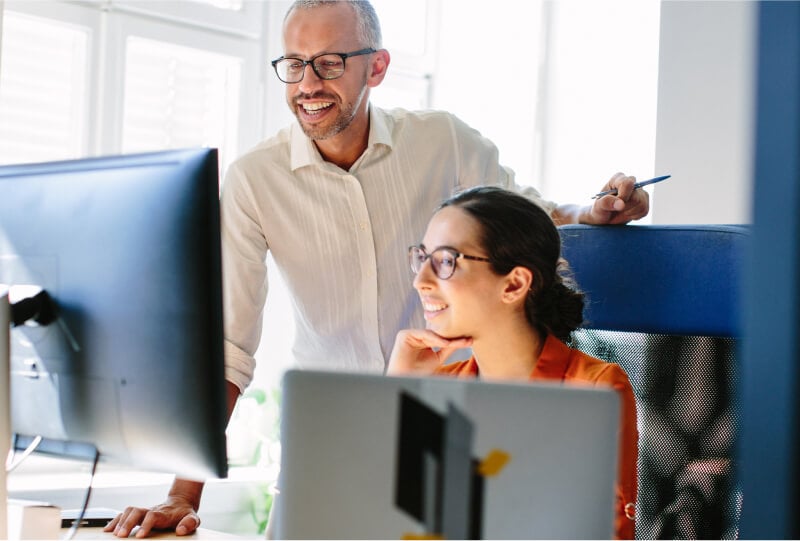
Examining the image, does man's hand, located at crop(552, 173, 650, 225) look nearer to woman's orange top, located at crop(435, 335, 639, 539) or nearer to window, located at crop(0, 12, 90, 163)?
woman's orange top, located at crop(435, 335, 639, 539)

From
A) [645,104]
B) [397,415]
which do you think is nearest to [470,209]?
[397,415]

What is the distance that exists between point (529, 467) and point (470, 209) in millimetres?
1030

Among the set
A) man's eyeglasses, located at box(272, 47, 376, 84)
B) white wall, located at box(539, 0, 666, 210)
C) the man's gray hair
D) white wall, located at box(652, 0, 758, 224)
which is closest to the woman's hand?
man's eyeglasses, located at box(272, 47, 376, 84)

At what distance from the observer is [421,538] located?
0.69 metres

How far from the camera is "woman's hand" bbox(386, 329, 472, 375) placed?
1627mm

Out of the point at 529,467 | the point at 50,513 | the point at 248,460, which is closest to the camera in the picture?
the point at 529,467

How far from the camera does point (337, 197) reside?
1996 mm

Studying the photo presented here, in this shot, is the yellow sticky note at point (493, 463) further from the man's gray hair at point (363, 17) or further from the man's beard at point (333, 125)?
the man's gray hair at point (363, 17)

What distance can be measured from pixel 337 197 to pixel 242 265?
0.25 m

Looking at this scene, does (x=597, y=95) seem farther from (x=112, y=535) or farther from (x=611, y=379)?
(x=112, y=535)

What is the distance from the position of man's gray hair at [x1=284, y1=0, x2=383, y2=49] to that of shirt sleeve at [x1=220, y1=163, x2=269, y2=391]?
14.0 inches

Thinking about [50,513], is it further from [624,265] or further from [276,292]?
[276,292]

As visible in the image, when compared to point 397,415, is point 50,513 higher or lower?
lower

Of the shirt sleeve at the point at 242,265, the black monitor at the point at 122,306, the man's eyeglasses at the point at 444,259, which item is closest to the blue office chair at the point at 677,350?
the man's eyeglasses at the point at 444,259
